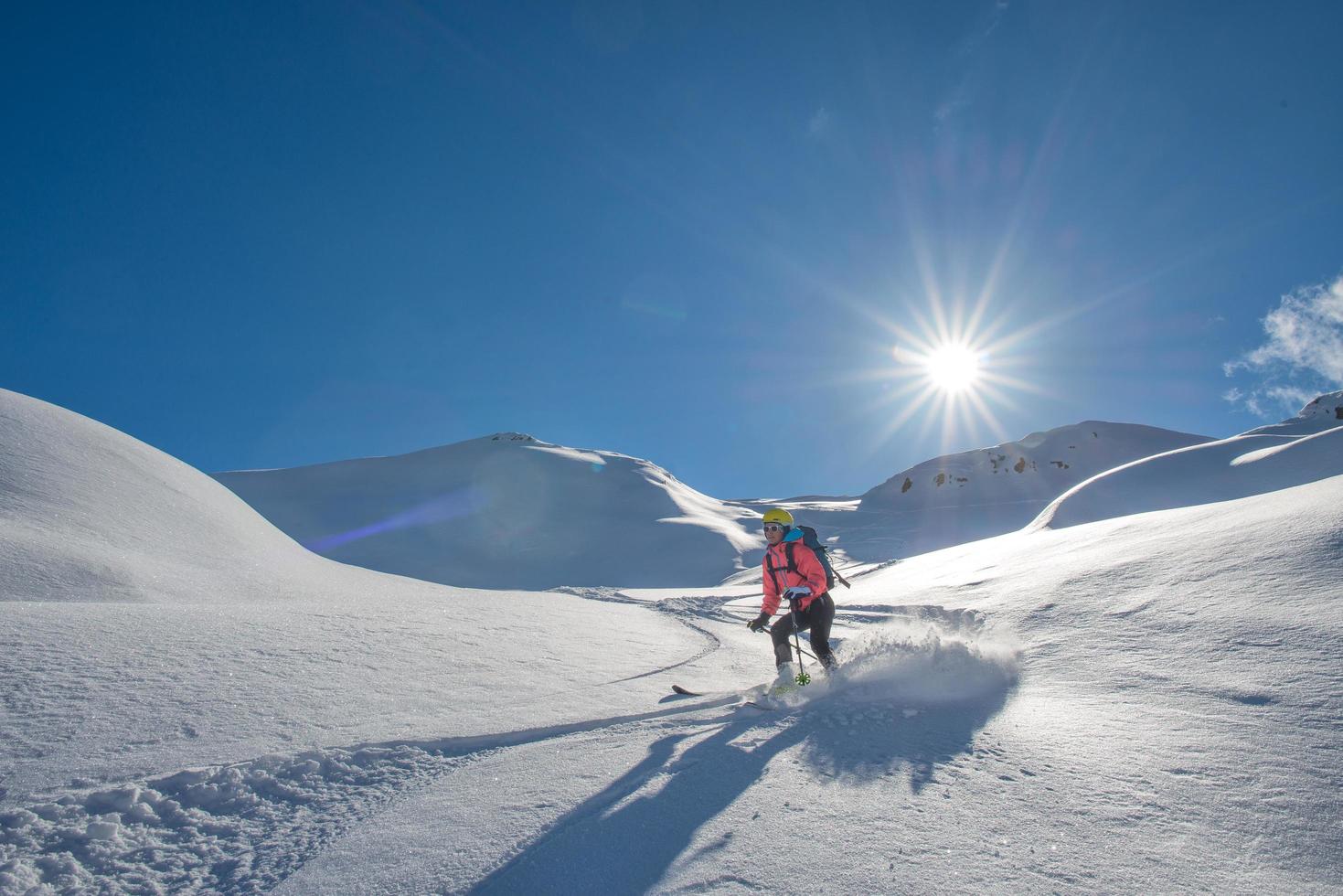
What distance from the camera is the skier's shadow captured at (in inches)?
89.1

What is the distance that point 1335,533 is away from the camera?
4863 mm

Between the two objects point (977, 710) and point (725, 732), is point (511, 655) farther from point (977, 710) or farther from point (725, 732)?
point (977, 710)

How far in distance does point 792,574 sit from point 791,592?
20cm

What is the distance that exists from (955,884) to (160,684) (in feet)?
15.7

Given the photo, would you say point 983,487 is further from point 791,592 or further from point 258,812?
point 258,812

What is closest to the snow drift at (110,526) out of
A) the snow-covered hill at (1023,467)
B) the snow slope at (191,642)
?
the snow slope at (191,642)

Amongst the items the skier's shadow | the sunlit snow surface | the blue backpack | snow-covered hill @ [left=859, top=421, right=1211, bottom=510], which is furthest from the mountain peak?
the skier's shadow

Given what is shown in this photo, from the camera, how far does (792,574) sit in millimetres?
6359

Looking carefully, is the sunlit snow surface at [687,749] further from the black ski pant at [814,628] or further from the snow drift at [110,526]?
the black ski pant at [814,628]

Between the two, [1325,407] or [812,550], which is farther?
[1325,407]

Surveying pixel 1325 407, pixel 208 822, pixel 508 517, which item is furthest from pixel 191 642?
pixel 1325 407

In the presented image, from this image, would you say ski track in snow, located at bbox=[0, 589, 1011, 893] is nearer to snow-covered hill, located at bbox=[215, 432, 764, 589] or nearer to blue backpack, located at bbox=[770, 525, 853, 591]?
blue backpack, located at bbox=[770, 525, 853, 591]

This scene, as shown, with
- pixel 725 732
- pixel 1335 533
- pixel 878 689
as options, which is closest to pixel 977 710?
pixel 878 689

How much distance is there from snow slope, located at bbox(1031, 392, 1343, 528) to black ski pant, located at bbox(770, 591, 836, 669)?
17624 mm
